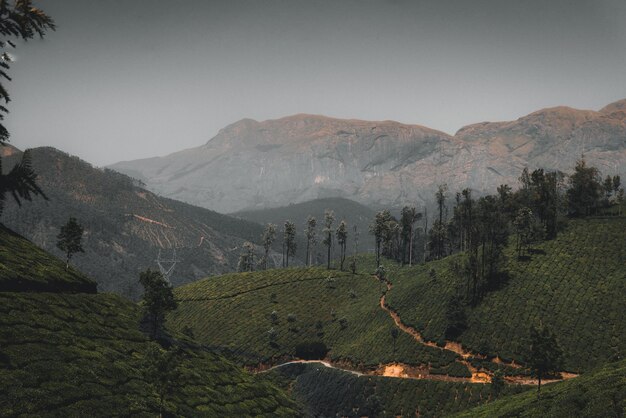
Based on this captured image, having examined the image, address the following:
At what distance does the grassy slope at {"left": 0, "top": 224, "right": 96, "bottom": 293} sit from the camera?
62.2 metres

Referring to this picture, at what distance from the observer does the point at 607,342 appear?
94000mm

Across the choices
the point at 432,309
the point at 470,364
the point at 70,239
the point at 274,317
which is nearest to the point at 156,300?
the point at 70,239

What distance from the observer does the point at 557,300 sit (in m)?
112

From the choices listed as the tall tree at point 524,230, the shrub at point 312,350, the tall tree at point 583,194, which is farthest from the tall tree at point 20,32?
the tall tree at point 583,194

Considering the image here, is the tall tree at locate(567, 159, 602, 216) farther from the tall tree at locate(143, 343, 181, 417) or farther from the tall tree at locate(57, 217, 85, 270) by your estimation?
the tall tree at locate(57, 217, 85, 270)

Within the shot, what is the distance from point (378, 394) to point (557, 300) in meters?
50.7

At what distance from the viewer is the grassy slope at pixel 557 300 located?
97188mm

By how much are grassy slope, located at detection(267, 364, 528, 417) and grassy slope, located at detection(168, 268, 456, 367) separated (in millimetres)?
8863

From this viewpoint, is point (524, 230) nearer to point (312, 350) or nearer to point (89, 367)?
point (312, 350)

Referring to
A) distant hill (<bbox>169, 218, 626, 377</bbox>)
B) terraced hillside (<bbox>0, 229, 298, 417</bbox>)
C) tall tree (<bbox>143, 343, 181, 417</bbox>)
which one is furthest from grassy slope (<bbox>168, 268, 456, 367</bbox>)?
tall tree (<bbox>143, 343, 181, 417</bbox>)

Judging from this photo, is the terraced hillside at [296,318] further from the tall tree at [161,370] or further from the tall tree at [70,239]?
the tall tree at [161,370]

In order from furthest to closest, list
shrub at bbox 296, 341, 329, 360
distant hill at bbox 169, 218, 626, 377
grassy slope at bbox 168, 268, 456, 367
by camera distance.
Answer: shrub at bbox 296, 341, 329, 360
grassy slope at bbox 168, 268, 456, 367
distant hill at bbox 169, 218, 626, 377

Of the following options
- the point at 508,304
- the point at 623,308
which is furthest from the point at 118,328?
the point at 623,308

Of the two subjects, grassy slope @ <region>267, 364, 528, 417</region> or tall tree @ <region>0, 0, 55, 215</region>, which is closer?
tall tree @ <region>0, 0, 55, 215</region>
